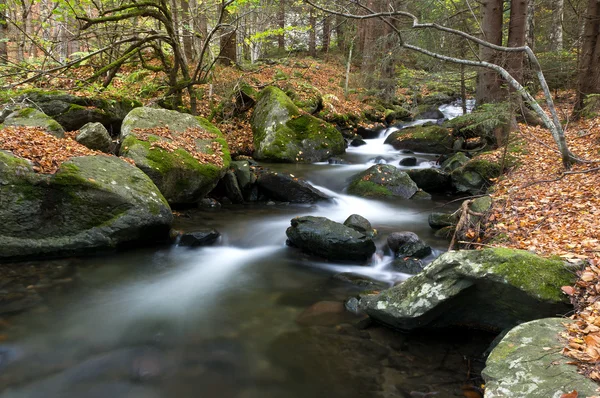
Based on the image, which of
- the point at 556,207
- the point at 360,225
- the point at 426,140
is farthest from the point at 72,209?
the point at 426,140

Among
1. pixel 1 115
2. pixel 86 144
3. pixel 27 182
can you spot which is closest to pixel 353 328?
pixel 27 182

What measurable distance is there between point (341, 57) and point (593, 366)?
23.9 meters

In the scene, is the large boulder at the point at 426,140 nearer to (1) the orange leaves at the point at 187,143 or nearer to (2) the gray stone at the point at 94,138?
(1) the orange leaves at the point at 187,143

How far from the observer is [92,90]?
32.6 ft

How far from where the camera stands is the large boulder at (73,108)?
9.05 meters

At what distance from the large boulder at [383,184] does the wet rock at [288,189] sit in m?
1.12

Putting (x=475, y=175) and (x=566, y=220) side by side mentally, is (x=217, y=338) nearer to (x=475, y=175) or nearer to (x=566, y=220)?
(x=566, y=220)

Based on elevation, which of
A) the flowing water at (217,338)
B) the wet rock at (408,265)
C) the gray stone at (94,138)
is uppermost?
the gray stone at (94,138)

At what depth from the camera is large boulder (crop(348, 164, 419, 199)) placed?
32.8 feet

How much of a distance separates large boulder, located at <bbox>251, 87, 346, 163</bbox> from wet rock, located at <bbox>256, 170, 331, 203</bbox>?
6.86ft

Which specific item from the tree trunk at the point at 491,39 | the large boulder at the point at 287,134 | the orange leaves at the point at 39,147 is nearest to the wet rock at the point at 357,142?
Answer: the large boulder at the point at 287,134

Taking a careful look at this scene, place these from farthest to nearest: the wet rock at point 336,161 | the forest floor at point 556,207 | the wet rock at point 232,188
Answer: the wet rock at point 336,161 → the wet rock at point 232,188 → the forest floor at point 556,207

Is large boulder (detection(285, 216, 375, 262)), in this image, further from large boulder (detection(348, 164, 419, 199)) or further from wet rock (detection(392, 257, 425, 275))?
large boulder (detection(348, 164, 419, 199))

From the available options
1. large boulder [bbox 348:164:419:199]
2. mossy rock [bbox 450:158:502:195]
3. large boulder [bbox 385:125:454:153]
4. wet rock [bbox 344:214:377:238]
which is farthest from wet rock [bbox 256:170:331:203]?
large boulder [bbox 385:125:454:153]
